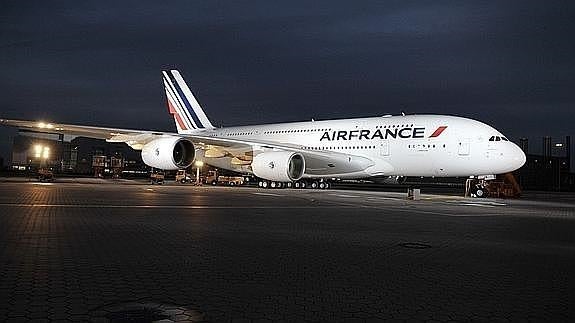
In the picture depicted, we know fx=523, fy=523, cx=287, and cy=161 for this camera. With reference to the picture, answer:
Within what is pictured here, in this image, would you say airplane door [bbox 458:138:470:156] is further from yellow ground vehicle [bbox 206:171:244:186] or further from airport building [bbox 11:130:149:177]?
airport building [bbox 11:130:149:177]

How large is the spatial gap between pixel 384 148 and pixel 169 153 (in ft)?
35.1

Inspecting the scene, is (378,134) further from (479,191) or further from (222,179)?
(222,179)

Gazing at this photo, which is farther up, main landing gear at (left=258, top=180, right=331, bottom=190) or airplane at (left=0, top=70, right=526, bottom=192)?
airplane at (left=0, top=70, right=526, bottom=192)

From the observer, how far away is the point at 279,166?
26.2m

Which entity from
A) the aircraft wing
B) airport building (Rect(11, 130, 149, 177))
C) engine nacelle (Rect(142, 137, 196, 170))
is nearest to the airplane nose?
the aircraft wing

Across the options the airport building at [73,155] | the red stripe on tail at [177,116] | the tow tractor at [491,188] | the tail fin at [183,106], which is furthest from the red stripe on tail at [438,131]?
the airport building at [73,155]

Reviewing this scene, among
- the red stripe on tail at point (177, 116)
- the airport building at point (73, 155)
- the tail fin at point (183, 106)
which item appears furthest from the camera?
the airport building at point (73, 155)

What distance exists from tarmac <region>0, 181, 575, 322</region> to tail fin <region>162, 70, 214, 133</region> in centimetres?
2971

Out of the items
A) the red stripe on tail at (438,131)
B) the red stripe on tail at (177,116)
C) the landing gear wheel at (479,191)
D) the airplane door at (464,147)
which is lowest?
the landing gear wheel at (479,191)

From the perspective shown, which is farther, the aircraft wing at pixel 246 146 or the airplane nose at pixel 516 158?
the aircraft wing at pixel 246 146

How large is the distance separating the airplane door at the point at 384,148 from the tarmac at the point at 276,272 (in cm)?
1594

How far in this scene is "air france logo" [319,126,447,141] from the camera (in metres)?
25.3

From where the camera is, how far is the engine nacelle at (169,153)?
25859 millimetres

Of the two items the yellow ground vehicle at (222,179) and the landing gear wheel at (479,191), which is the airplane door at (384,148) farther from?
the yellow ground vehicle at (222,179)
